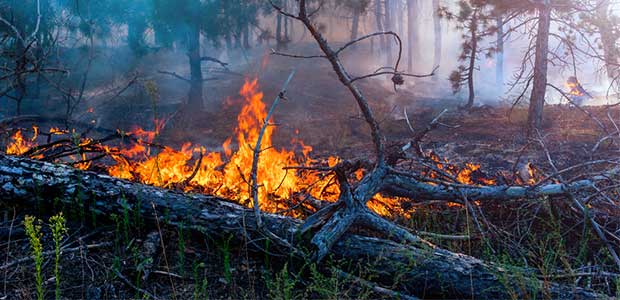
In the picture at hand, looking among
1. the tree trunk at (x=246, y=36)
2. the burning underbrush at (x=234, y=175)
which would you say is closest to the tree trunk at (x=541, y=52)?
the burning underbrush at (x=234, y=175)

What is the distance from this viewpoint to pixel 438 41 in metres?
34.0

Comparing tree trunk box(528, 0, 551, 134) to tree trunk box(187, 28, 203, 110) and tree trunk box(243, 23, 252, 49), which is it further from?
tree trunk box(187, 28, 203, 110)

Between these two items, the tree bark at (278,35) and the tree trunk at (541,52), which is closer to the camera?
the tree trunk at (541,52)

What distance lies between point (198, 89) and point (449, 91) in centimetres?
1678

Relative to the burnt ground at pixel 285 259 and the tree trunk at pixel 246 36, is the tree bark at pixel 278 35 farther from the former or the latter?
the burnt ground at pixel 285 259

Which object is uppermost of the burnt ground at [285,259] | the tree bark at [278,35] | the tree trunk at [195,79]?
the tree bark at [278,35]

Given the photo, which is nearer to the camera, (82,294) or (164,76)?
(82,294)

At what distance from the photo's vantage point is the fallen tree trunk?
280cm

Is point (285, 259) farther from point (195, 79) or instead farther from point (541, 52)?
point (195, 79)

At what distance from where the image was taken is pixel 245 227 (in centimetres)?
312

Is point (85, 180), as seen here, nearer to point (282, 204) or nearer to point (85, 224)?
point (85, 224)

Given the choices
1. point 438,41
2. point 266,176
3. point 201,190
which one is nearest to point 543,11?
point 266,176

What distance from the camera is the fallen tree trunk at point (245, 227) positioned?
2.80 meters

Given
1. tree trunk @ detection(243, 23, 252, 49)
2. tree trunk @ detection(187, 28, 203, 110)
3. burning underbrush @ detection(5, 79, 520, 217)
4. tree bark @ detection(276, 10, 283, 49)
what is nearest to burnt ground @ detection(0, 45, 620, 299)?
burning underbrush @ detection(5, 79, 520, 217)
